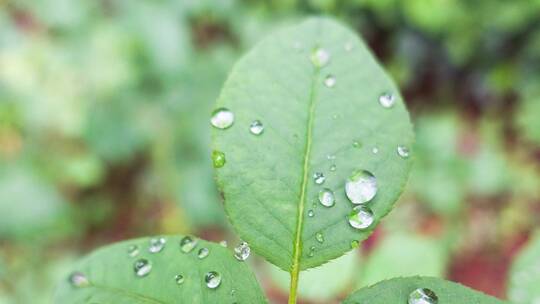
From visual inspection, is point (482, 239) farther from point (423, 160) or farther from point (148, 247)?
point (148, 247)

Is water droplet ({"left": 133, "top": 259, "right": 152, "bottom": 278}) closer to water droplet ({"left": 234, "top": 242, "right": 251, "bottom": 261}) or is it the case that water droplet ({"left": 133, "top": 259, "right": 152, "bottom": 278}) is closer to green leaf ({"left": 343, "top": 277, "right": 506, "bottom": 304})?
water droplet ({"left": 234, "top": 242, "right": 251, "bottom": 261})

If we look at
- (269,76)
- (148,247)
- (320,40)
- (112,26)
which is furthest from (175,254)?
(112,26)

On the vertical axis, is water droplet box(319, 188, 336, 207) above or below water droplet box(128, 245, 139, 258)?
above

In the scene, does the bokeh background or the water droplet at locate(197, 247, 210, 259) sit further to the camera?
the bokeh background

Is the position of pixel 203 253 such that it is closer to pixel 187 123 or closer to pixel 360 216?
pixel 360 216

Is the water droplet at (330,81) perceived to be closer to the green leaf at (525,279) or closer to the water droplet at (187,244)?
the water droplet at (187,244)

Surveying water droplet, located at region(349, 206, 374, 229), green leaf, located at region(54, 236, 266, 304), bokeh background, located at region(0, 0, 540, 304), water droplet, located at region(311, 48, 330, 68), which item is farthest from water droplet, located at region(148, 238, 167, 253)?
bokeh background, located at region(0, 0, 540, 304)

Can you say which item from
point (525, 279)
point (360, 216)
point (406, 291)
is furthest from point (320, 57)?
point (525, 279)
